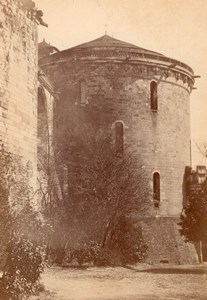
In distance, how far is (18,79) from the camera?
12.9 meters

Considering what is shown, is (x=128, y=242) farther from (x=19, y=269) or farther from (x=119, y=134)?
(x=19, y=269)

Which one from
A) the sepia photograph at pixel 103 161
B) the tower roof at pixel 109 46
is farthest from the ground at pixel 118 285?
the tower roof at pixel 109 46

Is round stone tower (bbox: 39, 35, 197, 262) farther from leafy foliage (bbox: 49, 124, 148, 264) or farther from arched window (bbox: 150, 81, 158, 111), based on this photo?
leafy foliage (bbox: 49, 124, 148, 264)

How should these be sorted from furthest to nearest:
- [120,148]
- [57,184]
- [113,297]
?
[120,148] < [57,184] < [113,297]

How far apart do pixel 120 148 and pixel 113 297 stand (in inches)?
487

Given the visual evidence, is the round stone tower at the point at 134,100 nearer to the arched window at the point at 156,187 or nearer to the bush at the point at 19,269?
the arched window at the point at 156,187

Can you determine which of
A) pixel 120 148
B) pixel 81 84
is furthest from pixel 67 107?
pixel 120 148

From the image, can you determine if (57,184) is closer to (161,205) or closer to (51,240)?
(51,240)

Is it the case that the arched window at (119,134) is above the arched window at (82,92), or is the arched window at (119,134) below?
below

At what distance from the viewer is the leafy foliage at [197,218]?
59.3 feet

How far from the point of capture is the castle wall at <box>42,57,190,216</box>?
23.5 metres

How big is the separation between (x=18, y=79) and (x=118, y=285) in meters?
5.64

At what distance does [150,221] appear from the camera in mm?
23625

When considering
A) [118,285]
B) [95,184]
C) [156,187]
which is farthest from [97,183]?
[118,285]
